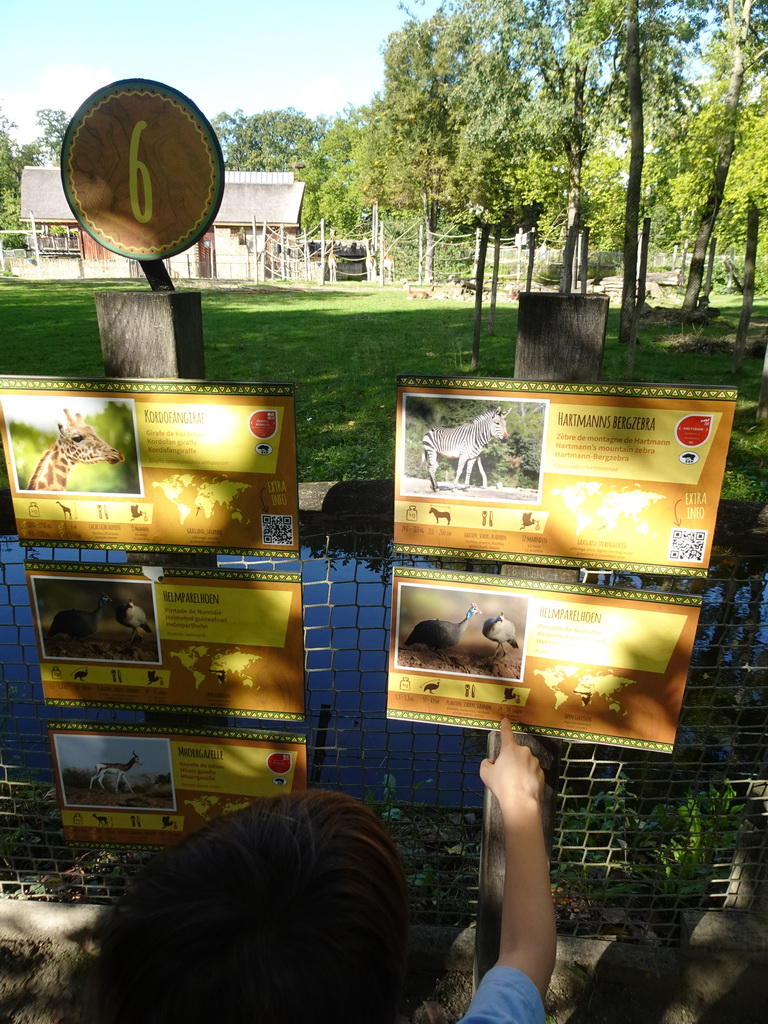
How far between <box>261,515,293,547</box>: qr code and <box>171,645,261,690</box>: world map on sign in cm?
36

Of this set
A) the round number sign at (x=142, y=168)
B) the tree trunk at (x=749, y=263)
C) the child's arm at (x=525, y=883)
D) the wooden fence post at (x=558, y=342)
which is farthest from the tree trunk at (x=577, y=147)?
the child's arm at (x=525, y=883)

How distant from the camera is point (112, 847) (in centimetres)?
235

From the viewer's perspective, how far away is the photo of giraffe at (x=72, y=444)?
1898mm

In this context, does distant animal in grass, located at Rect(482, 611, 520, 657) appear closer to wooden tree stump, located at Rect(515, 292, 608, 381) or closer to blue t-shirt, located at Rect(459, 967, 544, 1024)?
wooden tree stump, located at Rect(515, 292, 608, 381)

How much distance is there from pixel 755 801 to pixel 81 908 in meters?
2.39

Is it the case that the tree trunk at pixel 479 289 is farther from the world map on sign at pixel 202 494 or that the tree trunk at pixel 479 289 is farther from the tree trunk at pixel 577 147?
the tree trunk at pixel 577 147

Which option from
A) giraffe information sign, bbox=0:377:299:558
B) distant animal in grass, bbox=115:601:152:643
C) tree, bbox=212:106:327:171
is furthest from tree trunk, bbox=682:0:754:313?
tree, bbox=212:106:327:171

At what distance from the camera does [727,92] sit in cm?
1789

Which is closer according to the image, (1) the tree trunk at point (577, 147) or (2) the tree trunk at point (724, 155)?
(2) the tree trunk at point (724, 155)

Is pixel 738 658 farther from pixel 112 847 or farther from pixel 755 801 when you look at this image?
pixel 112 847

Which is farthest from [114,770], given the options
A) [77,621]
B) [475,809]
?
[475,809]

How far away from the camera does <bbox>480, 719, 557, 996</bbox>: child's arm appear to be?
4.33 ft

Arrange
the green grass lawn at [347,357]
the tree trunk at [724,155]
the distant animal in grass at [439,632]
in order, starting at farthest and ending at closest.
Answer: the tree trunk at [724,155]
the green grass lawn at [347,357]
the distant animal in grass at [439,632]

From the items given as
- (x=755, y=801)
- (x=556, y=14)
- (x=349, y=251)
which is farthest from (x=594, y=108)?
(x=755, y=801)
